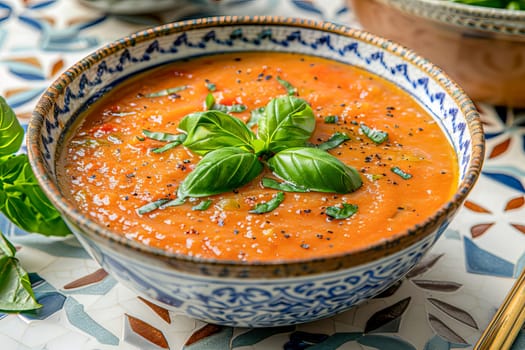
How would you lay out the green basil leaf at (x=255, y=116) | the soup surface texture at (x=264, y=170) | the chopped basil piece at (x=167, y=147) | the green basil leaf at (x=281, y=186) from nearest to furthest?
the soup surface texture at (x=264, y=170)
the green basil leaf at (x=281, y=186)
the chopped basil piece at (x=167, y=147)
the green basil leaf at (x=255, y=116)

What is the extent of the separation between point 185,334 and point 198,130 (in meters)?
0.52

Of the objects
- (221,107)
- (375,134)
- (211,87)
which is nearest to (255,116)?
(221,107)

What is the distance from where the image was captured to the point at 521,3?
2.57 meters

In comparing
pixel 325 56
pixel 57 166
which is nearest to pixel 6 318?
pixel 57 166

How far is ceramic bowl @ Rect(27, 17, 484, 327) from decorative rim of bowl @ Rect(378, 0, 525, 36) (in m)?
0.37

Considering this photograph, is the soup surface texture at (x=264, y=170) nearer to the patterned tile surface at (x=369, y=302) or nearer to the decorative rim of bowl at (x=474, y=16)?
the patterned tile surface at (x=369, y=302)

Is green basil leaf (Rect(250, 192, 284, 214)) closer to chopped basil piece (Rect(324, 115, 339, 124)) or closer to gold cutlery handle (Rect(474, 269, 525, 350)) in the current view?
chopped basil piece (Rect(324, 115, 339, 124))

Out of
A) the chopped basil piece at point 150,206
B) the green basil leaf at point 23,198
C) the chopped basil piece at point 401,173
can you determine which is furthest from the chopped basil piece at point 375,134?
the green basil leaf at point 23,198

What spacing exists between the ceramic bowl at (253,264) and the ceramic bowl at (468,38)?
0.39 m

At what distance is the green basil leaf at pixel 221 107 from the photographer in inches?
80.7

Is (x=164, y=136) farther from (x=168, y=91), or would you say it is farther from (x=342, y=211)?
(x=342, y=211)

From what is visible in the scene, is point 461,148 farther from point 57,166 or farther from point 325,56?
point 57,166

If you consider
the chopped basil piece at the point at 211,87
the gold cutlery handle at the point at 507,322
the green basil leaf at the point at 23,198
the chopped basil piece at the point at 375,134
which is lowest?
the green basil leaf at the point at 23,198

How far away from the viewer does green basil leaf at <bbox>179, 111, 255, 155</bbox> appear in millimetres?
1771
